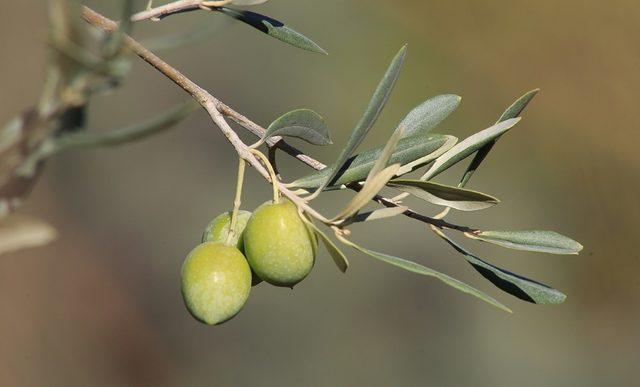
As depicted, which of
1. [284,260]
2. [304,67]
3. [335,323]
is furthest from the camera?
[304,67]

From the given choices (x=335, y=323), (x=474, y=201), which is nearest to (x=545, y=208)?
(x=335, y=323)

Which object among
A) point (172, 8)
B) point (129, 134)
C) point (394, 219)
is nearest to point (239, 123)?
point (172, 8)

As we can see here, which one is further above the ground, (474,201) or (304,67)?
(474,201)

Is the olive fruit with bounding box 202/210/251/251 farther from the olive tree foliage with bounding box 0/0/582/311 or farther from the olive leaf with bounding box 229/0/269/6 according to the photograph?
the olive leaf with bounding box 229/0/269/6

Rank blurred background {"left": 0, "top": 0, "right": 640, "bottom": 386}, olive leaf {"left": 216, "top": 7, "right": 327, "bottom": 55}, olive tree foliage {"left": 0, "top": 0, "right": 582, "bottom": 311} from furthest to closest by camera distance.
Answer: blurred background {"left": 0, "top": 0, "right": 640, "bottom": 386}, olive leaf {"left": 216, "top": 7, "right": 327, "bottom": 55}, olive tree foliage {"left": 0, "top": 0, "right": 582, "bottom": 311}

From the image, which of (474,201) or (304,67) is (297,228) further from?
(304,67)

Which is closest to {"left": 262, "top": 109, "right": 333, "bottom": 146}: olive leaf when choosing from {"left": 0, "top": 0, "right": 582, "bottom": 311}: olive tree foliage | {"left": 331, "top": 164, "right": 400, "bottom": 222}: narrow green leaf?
{"left": 0, "top": 0, "right": 582, "bottom": 311}: olive tree foliage

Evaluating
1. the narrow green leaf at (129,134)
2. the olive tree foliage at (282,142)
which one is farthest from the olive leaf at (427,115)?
the narrow green leaf at (129,134)
